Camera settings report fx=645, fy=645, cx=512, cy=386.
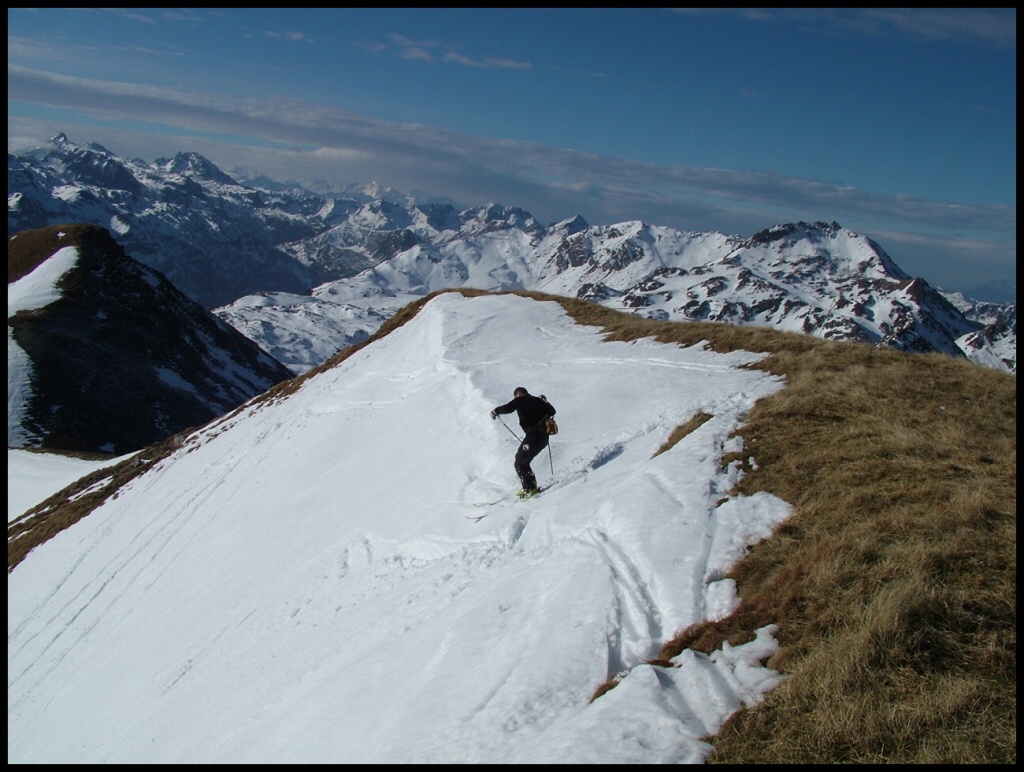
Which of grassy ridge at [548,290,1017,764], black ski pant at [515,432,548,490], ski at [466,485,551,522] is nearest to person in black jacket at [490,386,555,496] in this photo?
black ski pant at [515,432,548,490]

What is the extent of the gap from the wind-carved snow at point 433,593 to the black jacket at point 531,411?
1281 mm

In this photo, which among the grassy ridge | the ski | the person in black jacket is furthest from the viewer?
the person in black jacket

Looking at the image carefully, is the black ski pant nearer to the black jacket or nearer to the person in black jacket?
the person in black jacket

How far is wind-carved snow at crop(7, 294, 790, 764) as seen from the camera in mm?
8156

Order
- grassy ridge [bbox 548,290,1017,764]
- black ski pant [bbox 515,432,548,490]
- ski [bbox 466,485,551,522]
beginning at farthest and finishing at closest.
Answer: black ski pant [bbox 515,432,548,490]
ski [bbox 466,485,551,522]
grassy ridge [bbox 548,290,1017,764]

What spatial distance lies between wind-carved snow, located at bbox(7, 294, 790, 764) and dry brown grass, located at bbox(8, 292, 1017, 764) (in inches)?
19.2

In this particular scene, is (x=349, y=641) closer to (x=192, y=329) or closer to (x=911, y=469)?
(x=911, y=469)

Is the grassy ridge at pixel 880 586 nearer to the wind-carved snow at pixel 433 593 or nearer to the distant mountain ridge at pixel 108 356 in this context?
the wind-carved snow at pixel 433 593

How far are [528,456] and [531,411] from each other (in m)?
1.12

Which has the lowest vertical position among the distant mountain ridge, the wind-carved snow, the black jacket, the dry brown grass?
the distant mountain ridge

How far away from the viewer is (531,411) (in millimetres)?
16078

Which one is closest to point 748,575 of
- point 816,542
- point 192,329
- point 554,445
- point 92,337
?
point 816,542

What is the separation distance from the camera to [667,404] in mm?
18594

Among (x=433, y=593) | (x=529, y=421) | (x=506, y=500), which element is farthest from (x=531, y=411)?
(x=433, y=593)
